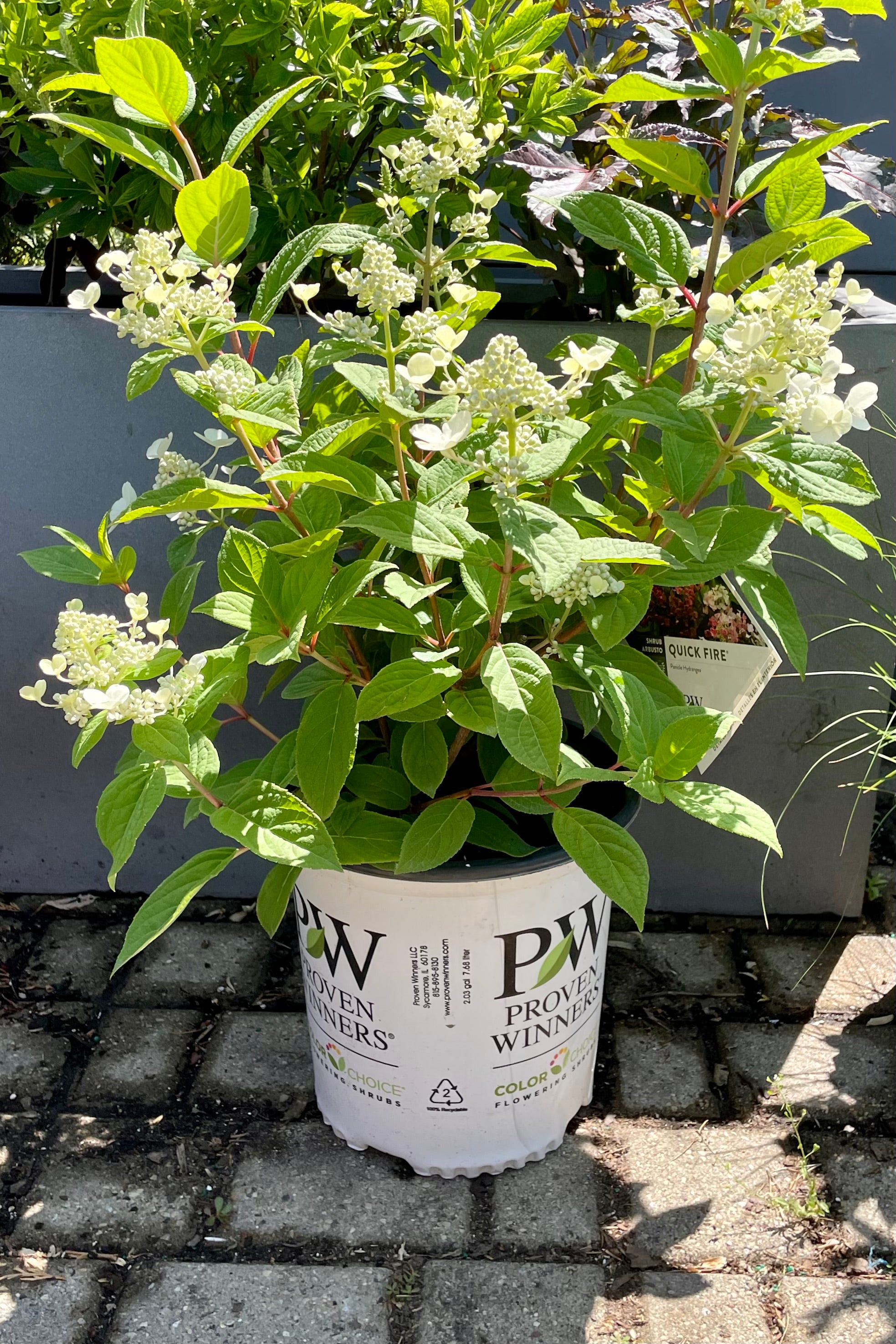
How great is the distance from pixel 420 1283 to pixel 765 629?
41.0 inches

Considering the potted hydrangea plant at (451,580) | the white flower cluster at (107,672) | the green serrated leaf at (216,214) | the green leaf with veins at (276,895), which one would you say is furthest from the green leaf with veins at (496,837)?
the green serrated leaf at (216,214)

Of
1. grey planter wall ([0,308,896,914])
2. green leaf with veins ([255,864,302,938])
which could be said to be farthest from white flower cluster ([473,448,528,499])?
grey planter wall ([0,308,896,914])

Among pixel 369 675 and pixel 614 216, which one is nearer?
pixel 614 216

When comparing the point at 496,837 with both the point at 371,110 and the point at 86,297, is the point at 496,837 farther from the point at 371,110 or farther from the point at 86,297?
the point at 371,110

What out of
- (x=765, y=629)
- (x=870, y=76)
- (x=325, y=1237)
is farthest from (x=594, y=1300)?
(x=870, y=76)

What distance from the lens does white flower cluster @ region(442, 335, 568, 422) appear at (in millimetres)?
838

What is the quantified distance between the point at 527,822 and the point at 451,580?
42 cm

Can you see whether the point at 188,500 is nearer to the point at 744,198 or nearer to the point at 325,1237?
the point at 744,198

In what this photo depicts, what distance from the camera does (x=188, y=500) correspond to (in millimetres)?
982

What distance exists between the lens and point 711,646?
54.2 inches

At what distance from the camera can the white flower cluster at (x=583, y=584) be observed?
1.05 meters

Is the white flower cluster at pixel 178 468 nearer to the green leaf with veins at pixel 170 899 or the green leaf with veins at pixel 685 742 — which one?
the green leaf with veins at pixel 170 899

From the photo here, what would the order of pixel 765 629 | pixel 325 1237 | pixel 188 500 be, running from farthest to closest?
1. pixel 765 629
2. pixel 325 1237
3. pixel 188 500

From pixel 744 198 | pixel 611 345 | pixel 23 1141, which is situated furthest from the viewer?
pixel 23 1141
